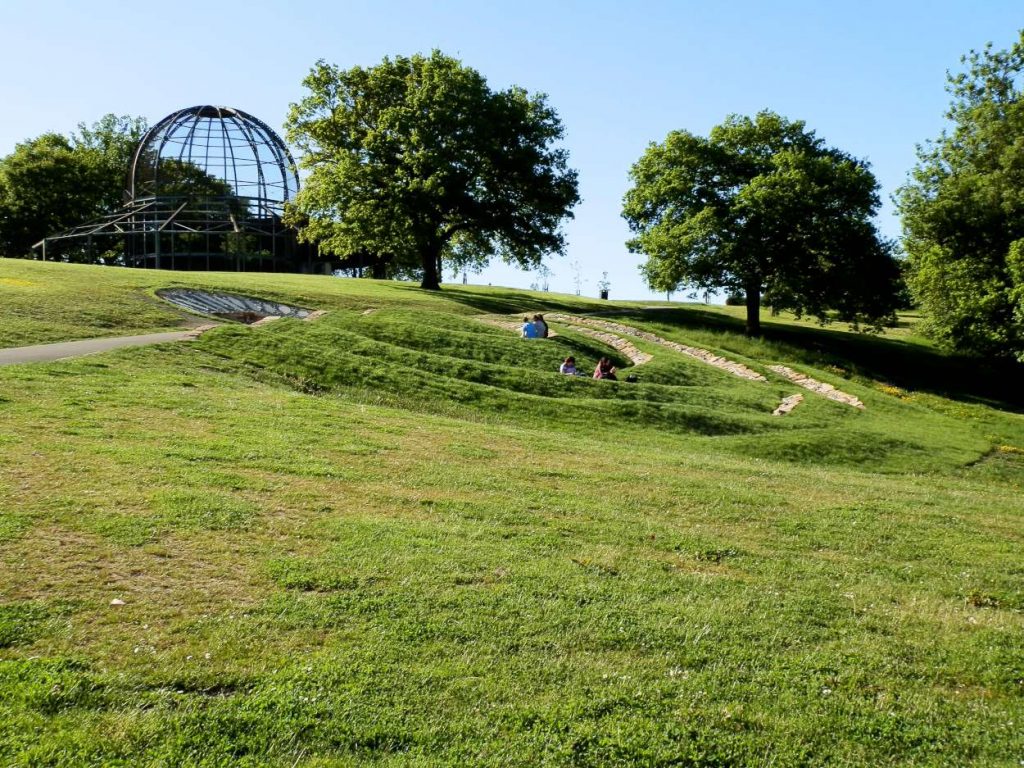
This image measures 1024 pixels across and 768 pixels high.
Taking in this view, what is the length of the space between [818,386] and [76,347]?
963 inches

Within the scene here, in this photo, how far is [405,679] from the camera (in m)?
5.80

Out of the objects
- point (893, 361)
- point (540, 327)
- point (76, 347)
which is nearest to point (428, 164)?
point (540, 327)

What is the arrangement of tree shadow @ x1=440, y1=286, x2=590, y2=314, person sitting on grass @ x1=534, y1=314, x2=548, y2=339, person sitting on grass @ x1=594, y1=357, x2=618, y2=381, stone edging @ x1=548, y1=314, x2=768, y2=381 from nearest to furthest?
1. person sitting on grass @ x1=594, y1=357, x2=618, y2=381
2. person sitting on grass @ x1=534, y1=314, x2=548, y2=339
3. stone edging @ x1=548, y1=314, x2=768, y2=381
4. tree shadow @ x1=440, y1=286, x2=590, y2=314

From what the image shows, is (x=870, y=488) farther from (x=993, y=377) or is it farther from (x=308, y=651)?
(x=993, y=377)

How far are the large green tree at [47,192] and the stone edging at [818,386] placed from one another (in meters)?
56.2

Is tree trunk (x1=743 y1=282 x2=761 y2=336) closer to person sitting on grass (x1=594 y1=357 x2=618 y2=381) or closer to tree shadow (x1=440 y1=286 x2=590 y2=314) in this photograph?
tree shadow (x1=440 y1=286 x2=590 y2=314)

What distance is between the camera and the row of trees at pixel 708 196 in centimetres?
3997

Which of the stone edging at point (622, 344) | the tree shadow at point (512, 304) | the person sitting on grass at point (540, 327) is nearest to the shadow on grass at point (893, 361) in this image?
the tree shadow at point (512, 304)

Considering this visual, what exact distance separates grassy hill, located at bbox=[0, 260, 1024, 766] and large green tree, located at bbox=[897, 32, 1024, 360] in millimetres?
22985

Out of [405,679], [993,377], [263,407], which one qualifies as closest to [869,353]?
[993,377]

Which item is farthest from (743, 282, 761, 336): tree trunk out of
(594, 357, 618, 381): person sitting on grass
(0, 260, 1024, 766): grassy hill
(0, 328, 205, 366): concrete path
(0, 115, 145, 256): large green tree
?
(0, 115, 145, 256): large green tree

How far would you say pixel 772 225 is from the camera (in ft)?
138

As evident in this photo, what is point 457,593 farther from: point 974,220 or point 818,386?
point 974,220

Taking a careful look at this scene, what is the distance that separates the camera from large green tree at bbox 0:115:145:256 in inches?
2574
